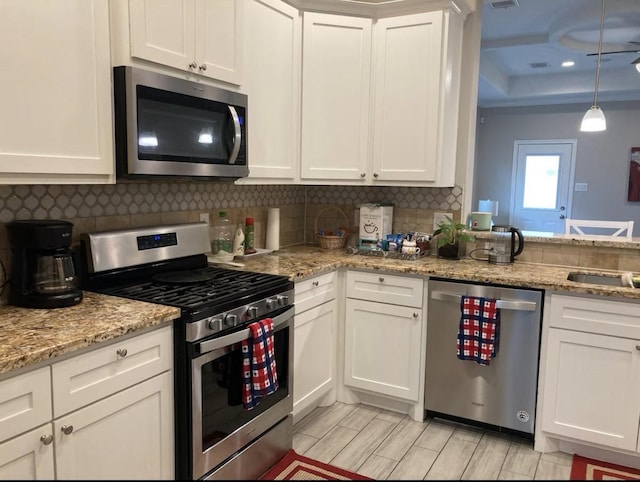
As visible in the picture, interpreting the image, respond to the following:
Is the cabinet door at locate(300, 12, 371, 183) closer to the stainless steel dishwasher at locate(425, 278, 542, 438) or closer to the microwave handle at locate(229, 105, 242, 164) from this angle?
the microwave handle at locate(229, 105, 242, 164)

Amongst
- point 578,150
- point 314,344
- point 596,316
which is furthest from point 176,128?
point 578,150

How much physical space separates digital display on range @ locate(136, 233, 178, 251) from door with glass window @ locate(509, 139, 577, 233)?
23.2 feet

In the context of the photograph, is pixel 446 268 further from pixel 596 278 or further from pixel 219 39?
pixel 219 39

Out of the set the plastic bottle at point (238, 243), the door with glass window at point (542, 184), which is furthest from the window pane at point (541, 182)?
the plastic bottle at point (238, 243)

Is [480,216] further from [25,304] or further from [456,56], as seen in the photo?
[25,304]

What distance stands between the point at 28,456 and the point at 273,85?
2.14 m

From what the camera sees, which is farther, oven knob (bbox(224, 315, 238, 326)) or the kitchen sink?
the kitchen sink

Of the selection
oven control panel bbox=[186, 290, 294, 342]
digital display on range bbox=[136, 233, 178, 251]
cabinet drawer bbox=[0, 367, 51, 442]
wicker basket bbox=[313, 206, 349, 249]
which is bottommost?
cabinet drawer bbox=[0, 367, 51, 442]

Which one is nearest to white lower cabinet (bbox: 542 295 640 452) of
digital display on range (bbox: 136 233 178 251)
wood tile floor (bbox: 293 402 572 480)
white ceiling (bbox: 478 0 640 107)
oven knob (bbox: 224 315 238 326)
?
wood tile floor (bbox: 293 402 572 480)

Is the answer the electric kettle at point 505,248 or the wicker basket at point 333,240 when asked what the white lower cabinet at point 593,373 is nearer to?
the electric kettle at point 505,248

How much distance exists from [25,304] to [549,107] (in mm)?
8204

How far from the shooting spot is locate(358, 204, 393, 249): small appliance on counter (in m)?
3.32

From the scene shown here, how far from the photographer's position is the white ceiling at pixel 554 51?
4.46 meters

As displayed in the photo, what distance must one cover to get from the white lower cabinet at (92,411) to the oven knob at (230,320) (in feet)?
0.72
